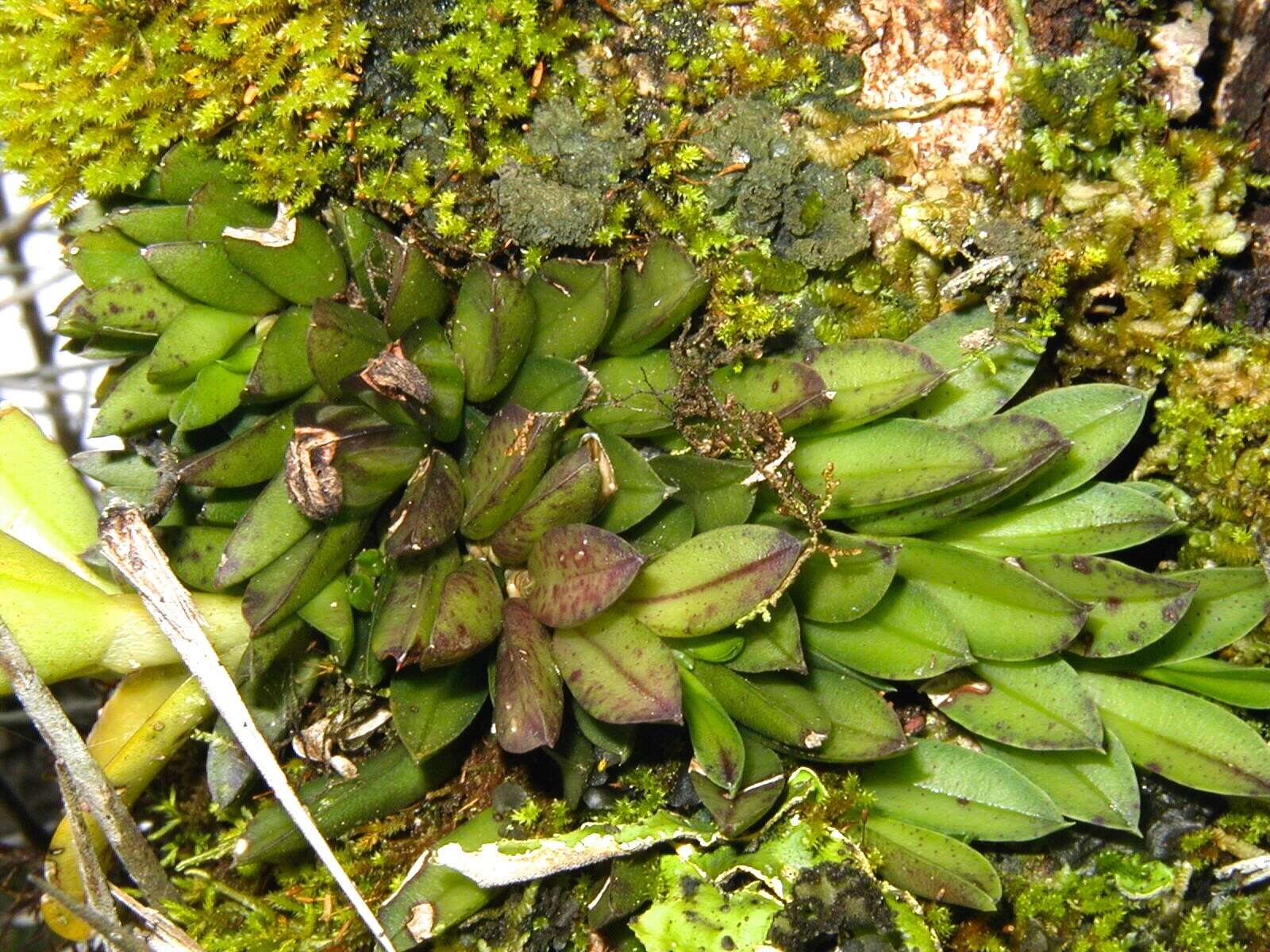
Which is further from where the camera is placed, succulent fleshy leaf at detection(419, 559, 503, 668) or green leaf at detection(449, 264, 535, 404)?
green leaf at detection(449, 264, 535, 404)

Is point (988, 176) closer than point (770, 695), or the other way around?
point (770, 695)

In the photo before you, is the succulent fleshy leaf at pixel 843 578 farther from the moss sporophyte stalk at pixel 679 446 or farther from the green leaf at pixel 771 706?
the green leaf at pixel 771 706

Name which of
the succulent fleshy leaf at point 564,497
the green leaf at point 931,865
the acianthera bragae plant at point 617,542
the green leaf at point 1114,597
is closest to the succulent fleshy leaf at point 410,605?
the acianthera bragae plant at point 617,542

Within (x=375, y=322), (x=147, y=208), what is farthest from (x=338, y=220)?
(x=147, y=208)

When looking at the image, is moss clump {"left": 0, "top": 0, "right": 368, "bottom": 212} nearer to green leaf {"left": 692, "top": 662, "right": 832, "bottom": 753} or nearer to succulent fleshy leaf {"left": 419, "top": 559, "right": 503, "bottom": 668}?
succulent fleshy leaf {"left": 419, "top": 559, "right": 503, "bottom": 668}

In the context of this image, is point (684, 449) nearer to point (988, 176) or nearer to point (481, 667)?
point (481, 667)

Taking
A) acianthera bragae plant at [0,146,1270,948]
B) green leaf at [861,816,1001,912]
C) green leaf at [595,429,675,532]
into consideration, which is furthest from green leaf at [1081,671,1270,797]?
green leaf at [595,429,675,532]

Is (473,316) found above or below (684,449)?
above
